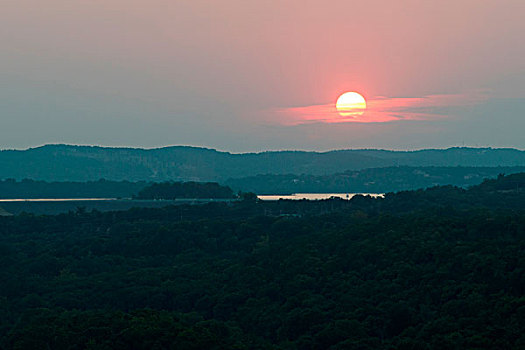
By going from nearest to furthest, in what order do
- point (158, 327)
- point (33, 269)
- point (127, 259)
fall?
point (158, 327) < point (33, 269) < point (127, 259)

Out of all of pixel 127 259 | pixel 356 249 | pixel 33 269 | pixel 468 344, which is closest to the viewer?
pixel 468 344

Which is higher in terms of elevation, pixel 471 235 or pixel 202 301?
pixel 471 235

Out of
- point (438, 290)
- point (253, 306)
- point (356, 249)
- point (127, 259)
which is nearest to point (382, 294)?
point (438, 290)

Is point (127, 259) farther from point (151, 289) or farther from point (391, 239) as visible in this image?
point (391, 239)

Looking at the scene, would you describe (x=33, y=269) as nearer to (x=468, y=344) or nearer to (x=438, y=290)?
(x=438, y=290)

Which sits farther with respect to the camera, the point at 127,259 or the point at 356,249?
the point at 127,259

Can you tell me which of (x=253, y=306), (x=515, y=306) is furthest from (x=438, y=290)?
(x=253, y=306)
